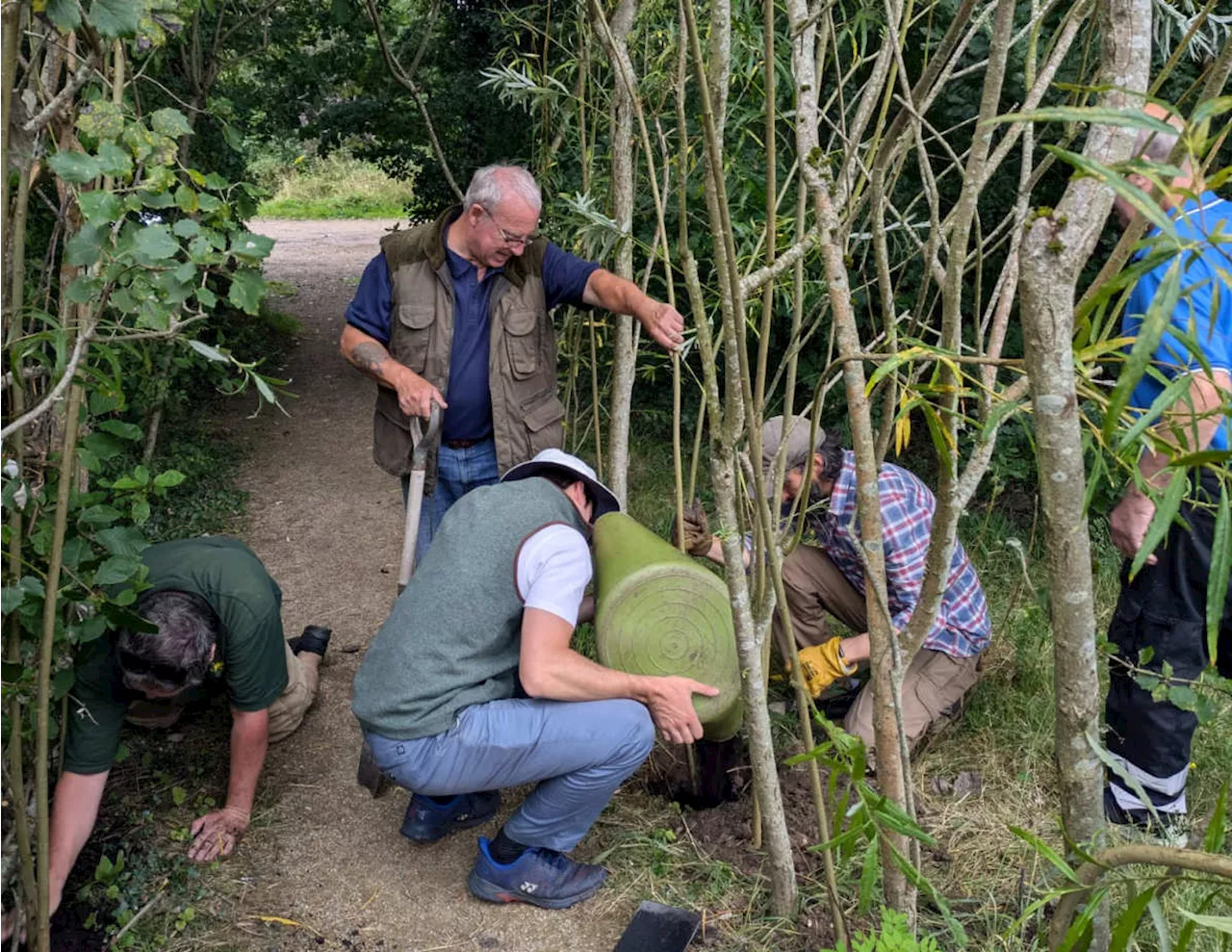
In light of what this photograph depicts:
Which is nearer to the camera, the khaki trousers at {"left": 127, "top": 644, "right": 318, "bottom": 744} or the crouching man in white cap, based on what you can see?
the crouching man in white cap

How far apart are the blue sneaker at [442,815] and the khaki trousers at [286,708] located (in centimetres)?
55

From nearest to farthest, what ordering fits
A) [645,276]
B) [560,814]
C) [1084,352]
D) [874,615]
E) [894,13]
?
1. [1084,352]
2. [894,13]
3. [874,615]
4. [560,814]
5. [645,276]

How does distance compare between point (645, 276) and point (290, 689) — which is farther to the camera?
point (290, 689)

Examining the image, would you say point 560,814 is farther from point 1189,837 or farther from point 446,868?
point 1189,837

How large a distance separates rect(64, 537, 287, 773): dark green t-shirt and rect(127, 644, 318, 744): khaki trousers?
284 mm

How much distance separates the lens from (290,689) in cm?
345

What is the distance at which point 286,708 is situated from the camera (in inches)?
135

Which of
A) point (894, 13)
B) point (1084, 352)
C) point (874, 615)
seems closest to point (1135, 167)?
point (1084, 352)

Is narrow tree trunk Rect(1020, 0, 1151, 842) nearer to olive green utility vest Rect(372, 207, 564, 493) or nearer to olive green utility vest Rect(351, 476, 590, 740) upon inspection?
olive green utility vest Rect(351, 476, 590, 740)

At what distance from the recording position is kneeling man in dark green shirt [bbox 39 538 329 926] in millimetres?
2521

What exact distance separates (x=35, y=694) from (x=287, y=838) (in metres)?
1.10

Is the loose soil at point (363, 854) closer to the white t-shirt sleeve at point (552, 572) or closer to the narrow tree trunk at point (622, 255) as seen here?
the white t-shirt sleeve at point (552, 572)

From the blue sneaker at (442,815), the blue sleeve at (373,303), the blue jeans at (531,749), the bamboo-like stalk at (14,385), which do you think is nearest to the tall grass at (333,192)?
the blue sleeve at (373,303)

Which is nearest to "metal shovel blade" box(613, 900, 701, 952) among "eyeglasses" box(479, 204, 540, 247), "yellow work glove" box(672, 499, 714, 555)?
→ "yellow work glove" box(672, 499, 714, 555)
